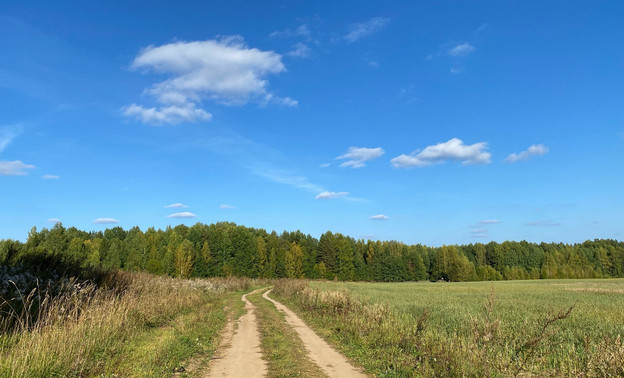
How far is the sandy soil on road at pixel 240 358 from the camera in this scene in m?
8.19

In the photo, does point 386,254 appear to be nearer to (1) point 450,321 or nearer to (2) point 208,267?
(2) point 208,267

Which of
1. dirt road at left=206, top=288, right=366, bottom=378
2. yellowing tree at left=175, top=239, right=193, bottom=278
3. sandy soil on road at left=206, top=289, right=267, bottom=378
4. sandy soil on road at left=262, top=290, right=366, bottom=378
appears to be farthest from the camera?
yellowing tree at left=175, top=239, right=193, bottom=278

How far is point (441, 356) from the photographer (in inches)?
360

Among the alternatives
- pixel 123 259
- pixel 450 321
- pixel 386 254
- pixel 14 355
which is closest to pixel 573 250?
pixel 386 254

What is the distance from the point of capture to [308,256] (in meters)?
102

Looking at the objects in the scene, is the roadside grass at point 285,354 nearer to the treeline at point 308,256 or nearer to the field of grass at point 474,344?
the field of grass at point 474,344

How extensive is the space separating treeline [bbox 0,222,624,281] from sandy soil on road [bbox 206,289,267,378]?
2516 inches

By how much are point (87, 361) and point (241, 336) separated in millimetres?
6559

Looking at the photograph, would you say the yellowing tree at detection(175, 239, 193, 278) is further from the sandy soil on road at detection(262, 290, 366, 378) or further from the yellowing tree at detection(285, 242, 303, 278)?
the sandy soil on road at detection(262, 290, 366, 378)

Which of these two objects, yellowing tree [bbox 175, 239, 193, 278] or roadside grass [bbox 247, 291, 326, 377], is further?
yellowing tree [bbox 175, 239, 193, 278]

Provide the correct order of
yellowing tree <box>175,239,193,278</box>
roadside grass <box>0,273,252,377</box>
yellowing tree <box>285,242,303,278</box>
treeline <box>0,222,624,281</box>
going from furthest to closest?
1. yellowing tree <box>285,242,303,278</box>
2. treeline <box>0,222,624,281</box>
3. yellowing tree <box>175,239,193,278</box>
4. roadside grass <box>0,273,252,377</box>

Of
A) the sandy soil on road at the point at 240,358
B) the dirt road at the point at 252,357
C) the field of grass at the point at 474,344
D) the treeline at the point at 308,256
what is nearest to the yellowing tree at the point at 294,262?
the treeline at the point at 308,256

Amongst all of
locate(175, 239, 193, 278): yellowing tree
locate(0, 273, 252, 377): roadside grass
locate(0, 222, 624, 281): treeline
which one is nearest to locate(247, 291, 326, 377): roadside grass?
locate(0, 273, 252, 377): roadside grass

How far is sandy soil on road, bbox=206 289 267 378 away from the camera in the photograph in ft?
26.9
